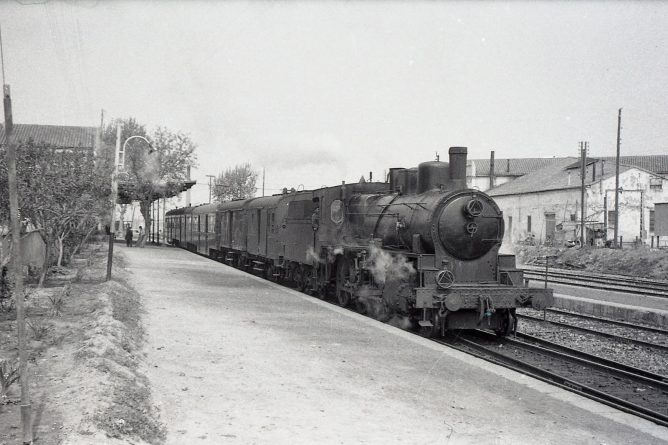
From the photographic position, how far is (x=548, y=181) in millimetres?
47219

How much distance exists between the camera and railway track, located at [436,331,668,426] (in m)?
7.05

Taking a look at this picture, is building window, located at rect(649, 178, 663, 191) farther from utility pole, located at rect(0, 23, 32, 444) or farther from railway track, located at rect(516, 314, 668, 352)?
utility pole, located at rect(0, 23, 32, 444)

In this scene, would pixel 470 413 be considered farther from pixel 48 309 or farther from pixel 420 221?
pixel 48 309

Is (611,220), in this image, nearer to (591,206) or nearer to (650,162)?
(591,206)

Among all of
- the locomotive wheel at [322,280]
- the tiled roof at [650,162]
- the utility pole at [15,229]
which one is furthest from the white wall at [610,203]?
the utility pole at [15,229]

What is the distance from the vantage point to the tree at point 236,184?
6695 cm

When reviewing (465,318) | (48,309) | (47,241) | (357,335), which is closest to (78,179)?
(47,241)

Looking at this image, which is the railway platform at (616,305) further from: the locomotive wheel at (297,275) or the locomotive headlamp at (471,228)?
the locomotive wheel at (297,275)

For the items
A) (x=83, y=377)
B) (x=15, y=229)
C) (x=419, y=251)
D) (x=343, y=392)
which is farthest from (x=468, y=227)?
(x=15, y=229)

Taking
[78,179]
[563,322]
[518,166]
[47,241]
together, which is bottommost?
[563,322]

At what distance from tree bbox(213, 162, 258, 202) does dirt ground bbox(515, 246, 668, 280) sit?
3663 centimetres

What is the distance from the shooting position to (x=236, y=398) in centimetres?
608

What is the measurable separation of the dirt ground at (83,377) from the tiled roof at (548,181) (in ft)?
123

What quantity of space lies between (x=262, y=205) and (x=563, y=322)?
437 inches
